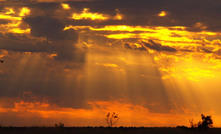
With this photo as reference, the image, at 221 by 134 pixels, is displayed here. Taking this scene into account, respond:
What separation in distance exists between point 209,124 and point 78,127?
14.2 meters
